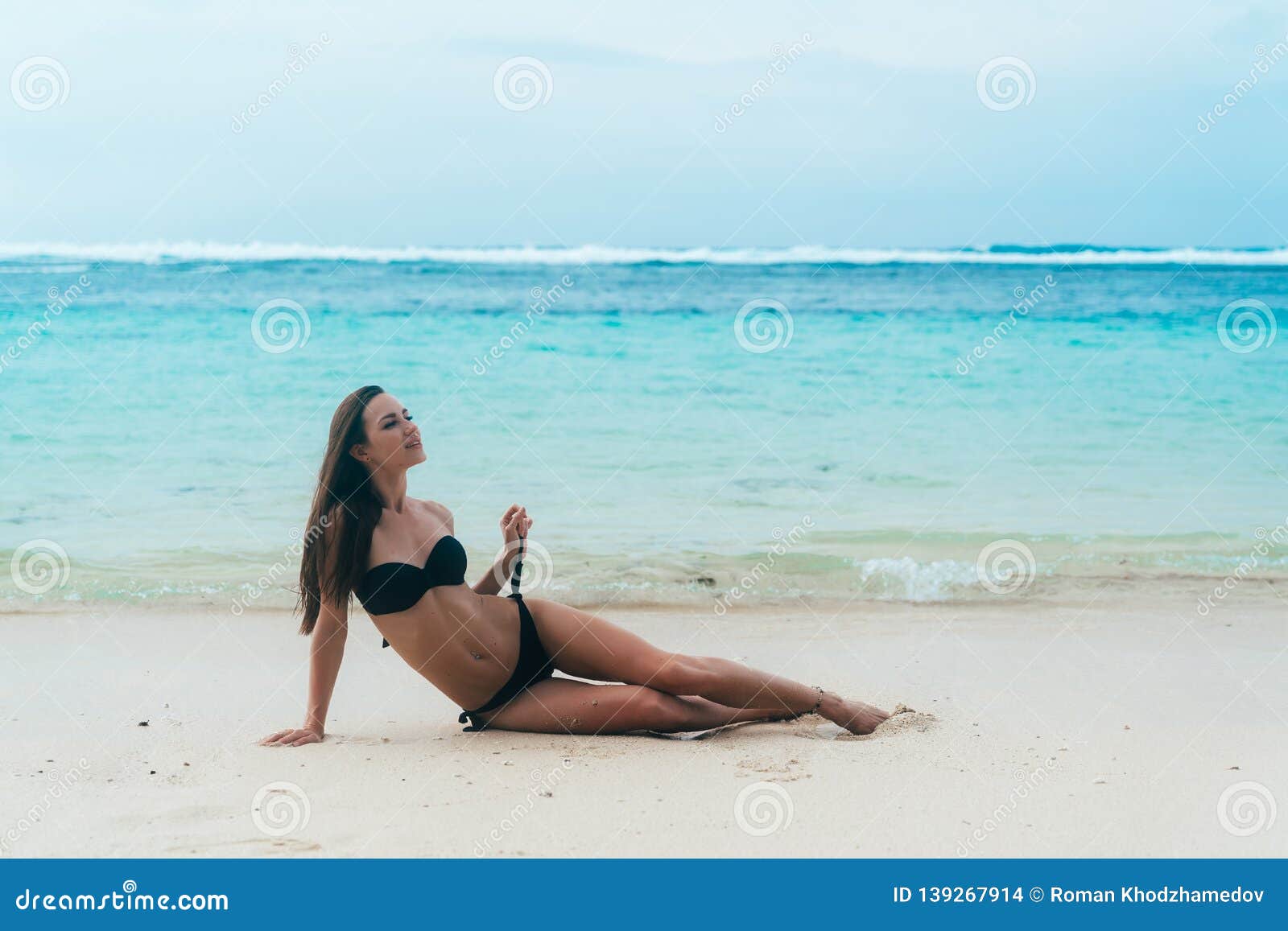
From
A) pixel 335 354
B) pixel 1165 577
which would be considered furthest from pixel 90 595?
pixel 335 354

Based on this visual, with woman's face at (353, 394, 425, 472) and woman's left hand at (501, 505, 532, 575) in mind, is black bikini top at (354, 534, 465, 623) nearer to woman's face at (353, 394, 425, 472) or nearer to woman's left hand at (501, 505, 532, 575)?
woman's left hand at (501, 505, 532, 575)

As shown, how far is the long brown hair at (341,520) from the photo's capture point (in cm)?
429

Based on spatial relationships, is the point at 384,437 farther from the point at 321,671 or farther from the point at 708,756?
the point at 708,756

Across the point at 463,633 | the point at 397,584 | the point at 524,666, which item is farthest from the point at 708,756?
the point at 397,584

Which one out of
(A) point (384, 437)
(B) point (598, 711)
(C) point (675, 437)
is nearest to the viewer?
(A) point (384, 437)


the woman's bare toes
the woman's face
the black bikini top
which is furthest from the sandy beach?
the woman's face

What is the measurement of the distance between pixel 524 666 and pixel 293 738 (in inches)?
37.1

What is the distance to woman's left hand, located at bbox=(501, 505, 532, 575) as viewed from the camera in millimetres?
4473

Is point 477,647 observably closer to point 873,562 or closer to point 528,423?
point 873,562

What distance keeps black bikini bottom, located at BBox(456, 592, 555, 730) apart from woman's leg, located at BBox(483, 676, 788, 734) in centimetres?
3

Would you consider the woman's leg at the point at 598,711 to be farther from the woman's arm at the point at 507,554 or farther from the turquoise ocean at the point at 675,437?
the turquoise ocean at the point at 675,437

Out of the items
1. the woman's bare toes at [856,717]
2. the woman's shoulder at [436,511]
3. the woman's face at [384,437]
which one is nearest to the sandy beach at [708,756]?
the woman's bare toes at [856,717]

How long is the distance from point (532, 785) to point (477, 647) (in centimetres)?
64

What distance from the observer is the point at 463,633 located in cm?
436
